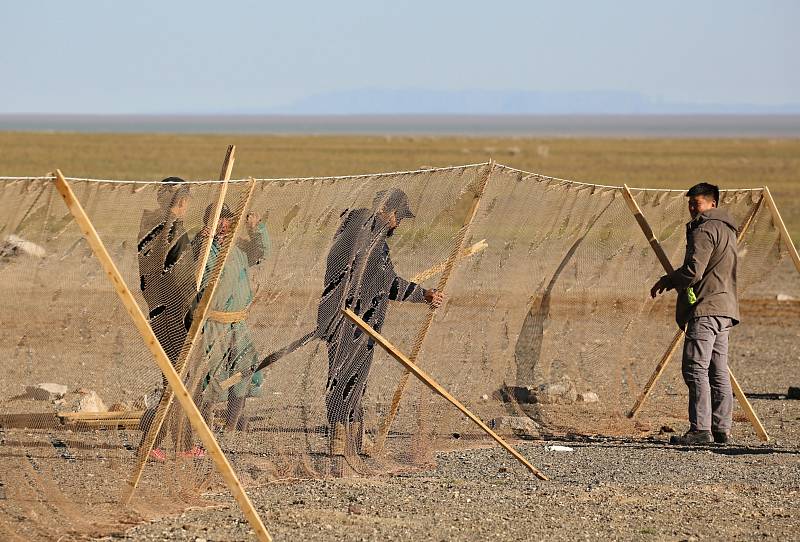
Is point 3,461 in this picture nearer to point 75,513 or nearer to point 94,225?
point 75,513

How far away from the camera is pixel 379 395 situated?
10.0m

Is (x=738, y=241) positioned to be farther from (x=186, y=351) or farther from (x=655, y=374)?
(x=186, y=351)

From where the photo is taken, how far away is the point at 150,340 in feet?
21.7

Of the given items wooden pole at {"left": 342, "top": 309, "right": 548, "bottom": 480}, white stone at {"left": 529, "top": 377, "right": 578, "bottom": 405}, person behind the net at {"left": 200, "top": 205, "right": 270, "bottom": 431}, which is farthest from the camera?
white stone at {"left": 529, "top": 377, "right": 578, "bottom": 405}

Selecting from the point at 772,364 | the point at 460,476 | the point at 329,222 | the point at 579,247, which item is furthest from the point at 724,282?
the point at 772,364

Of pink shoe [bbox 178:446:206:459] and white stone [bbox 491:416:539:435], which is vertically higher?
pink shoe [bbox 178:446:206:459]

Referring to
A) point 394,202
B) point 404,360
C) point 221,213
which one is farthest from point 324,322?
point 221,213

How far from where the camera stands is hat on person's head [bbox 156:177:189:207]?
284 inches

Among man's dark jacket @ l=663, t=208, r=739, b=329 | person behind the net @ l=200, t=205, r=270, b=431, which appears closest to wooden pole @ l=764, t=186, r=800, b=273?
→ man's dark jacket @ l=663, t=208, r=739, b=329

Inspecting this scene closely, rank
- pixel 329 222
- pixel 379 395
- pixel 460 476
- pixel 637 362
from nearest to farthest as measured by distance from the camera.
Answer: pixel 329 222 → pixel 460 476 → pixel 379 395 → pixel 637 362

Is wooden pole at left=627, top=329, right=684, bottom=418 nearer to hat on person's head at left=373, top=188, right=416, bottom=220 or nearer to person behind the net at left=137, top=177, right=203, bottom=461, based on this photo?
hat on person's head at left=373, top=188, right=416, bottom=220

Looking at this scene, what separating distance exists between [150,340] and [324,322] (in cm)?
208

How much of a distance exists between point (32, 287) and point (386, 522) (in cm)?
233

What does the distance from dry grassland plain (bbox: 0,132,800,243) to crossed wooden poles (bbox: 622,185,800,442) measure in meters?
19.0
